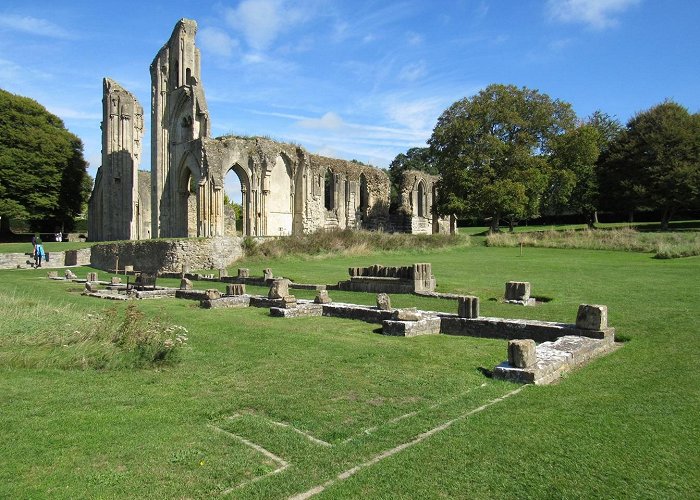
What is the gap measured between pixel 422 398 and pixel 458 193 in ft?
115

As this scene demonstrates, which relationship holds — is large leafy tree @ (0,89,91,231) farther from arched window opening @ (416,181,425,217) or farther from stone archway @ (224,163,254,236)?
arched window opening @ (416,181,425,217)

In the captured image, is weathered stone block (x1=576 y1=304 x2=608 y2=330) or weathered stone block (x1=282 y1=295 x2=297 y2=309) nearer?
weathered stone block (x1=576 y1=304 x2=608 y2=330)

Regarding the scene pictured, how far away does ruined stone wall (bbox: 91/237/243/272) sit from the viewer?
79.7 ft

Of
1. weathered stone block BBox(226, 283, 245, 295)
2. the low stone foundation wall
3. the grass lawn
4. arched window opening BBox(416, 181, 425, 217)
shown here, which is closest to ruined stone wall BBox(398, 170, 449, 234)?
arched window opening BBox(416, 181, 425, 217)

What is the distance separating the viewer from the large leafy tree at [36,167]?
43.2 m

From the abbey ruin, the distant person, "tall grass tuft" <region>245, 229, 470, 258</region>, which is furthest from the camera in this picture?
the abbey ruin

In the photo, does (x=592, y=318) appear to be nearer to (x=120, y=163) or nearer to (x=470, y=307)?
(x=470, y=307)

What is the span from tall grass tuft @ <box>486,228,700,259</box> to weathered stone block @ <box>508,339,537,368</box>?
65.0 ft

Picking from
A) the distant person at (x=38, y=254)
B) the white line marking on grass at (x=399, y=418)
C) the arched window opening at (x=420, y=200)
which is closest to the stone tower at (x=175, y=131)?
Answer: the distant person at (x=38, y=254)

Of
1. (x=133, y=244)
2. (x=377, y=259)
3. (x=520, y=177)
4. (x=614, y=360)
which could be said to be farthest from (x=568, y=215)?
(x=614, y=360)

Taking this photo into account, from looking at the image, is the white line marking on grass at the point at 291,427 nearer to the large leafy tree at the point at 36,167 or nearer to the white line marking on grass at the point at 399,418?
the white line marking on grass at the point at 399,418

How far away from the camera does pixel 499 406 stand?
575 centimetres

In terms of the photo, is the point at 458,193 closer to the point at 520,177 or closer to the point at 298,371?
the point at 520,177

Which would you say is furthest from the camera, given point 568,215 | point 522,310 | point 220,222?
point 568,215
